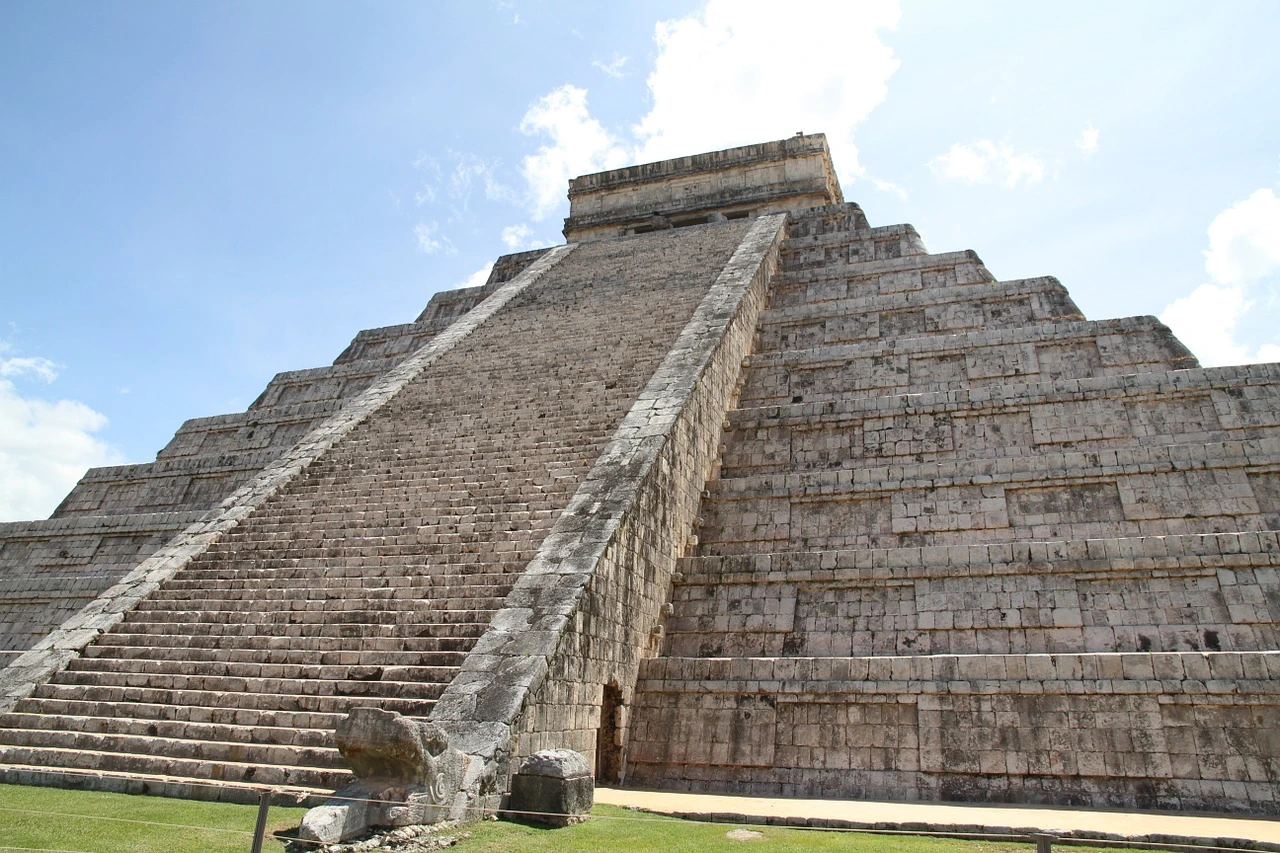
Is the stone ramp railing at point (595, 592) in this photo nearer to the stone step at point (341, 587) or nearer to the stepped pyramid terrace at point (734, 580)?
the stepped pyramid terrace at point (734, 580)

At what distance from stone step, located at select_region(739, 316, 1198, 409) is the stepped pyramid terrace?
5cm

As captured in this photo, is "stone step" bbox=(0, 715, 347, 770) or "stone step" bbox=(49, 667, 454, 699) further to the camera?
"stone step" bbox=(49, 667, 454, 699)

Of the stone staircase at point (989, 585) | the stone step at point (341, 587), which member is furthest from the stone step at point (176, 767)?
the stone staircase at point (989, 585)

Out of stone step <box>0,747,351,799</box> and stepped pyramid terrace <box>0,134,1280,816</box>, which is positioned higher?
stepped pyramid terrace <box>0,134,1280,816</box>

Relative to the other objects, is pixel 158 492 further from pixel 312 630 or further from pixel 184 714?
pixel 184 714

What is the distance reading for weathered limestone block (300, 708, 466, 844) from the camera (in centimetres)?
513

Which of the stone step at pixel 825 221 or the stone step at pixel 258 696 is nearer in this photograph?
the stone step at pixel 258 696

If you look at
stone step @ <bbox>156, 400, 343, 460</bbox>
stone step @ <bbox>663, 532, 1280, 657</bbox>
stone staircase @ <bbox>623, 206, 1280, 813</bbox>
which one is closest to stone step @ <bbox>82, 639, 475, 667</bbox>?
stone staircase @ <bbox>623, 206, 1280, 813</bbox>

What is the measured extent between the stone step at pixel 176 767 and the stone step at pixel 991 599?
391 cm

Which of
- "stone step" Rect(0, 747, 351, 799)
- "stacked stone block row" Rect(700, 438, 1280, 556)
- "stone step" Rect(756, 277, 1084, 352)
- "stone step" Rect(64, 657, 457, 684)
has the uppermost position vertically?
"stone step" Rect(756, 277, 1084, 352)

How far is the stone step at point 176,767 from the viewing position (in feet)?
20.0

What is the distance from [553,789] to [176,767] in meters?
3.01

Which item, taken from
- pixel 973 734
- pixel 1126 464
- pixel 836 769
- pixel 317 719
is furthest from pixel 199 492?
pixel 1126 464

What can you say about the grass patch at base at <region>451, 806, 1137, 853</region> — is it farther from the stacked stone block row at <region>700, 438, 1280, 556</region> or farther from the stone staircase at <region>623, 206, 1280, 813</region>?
the stacked stone block row at <region>700, 438, 1280, 556</region>
